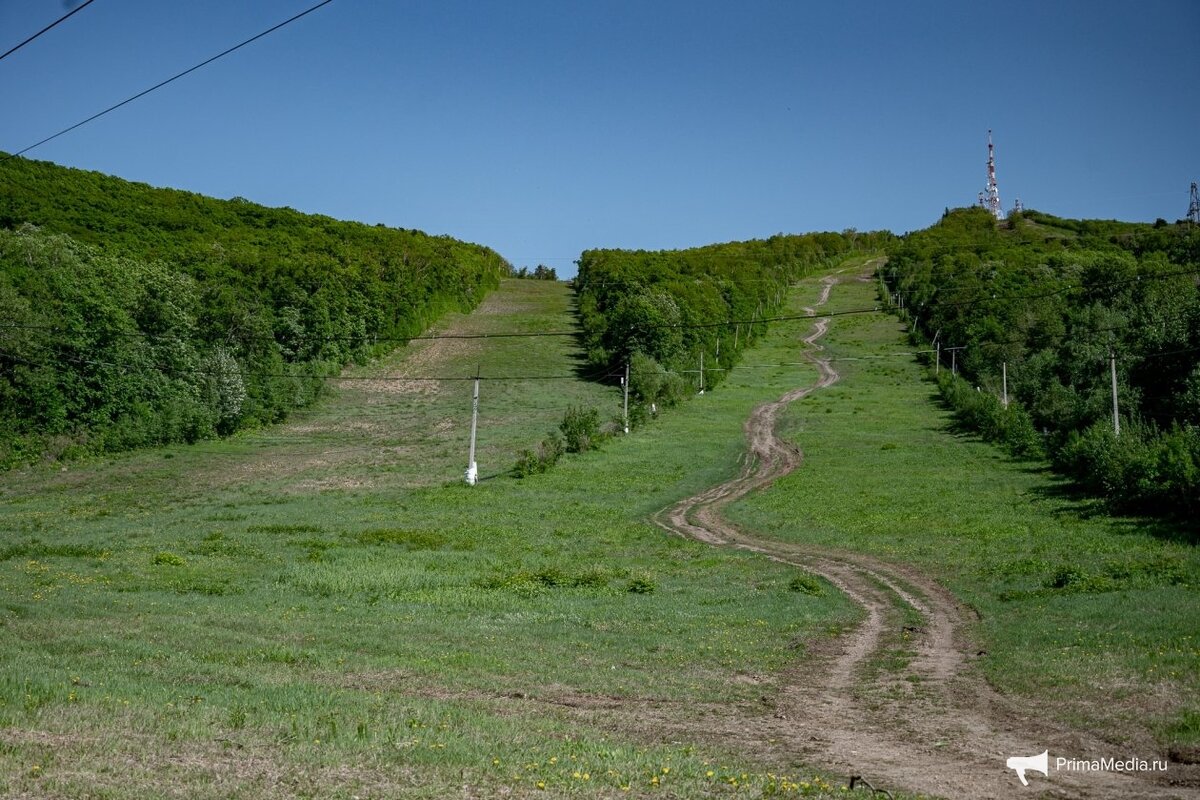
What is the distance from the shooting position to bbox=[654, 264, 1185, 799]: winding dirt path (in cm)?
1163

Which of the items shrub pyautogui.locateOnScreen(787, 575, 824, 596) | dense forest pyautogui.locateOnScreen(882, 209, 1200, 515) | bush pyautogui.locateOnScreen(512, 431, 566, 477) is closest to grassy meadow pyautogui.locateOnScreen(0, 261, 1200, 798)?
shrub pyautogui.locateOnScreen(787, 575, 824, 596)

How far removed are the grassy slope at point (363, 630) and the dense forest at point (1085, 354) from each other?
69.5 feet

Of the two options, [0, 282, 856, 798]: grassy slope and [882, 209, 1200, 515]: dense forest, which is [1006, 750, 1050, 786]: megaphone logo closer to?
[0, 282, 856, 798]: grassy slope

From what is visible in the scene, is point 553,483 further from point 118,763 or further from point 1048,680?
point 118,763

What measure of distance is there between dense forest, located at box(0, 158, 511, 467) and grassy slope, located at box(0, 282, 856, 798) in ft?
30.0

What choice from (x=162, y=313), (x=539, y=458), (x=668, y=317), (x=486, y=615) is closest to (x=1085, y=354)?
(x=668, y=317)

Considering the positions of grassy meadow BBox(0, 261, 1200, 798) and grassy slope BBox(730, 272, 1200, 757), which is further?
grassy slope BBox(730, 272, 1200, 757)

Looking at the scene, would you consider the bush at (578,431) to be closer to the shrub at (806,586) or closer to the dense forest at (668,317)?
the dense forest at (668,317)

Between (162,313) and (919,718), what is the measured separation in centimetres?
7807

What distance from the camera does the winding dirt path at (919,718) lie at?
11.6 metres

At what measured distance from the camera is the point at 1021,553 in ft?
117

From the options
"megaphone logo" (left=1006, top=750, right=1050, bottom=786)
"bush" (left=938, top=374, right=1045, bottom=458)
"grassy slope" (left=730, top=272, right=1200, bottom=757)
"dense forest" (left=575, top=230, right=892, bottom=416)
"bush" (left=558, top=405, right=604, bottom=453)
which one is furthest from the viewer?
"dense forest" (left=575, top=230, right=892, bottom=416)

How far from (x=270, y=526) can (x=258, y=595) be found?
17.5 m

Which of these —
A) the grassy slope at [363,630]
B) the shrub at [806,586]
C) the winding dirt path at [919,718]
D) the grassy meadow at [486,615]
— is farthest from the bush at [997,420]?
the winding dirt path at [919,718]
